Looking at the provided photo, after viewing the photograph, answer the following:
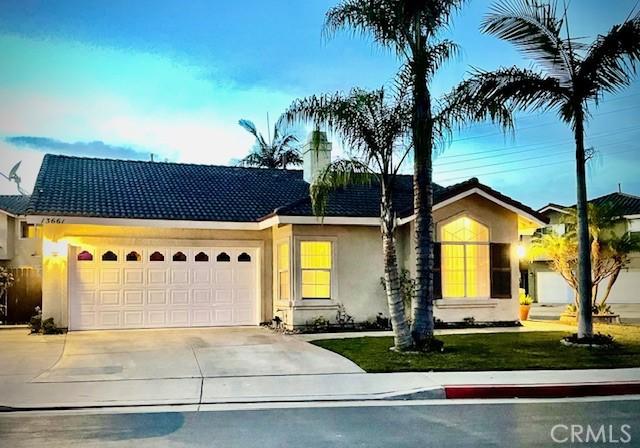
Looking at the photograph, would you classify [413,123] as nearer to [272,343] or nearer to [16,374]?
[272,343]

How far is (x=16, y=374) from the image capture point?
1062 centimetres

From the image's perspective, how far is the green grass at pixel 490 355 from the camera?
10961 mm

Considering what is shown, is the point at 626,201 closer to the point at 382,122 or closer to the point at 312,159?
the point at 312,159

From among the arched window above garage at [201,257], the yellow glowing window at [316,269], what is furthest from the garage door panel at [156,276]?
the yellow glowing window at [316,269]

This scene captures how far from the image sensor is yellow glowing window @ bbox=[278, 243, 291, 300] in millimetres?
16969

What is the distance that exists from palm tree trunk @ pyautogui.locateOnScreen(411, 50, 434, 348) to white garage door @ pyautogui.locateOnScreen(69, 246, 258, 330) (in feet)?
22.1

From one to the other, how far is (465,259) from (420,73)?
7.13m

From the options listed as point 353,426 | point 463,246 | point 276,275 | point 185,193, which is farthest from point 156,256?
point 353,426

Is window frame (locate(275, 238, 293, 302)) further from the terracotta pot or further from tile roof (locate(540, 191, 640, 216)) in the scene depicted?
tile roof (locate(540, 191, 640, 216))

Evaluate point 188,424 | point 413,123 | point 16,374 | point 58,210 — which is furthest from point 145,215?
point 188,424

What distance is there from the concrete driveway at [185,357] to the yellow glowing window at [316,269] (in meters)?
1.88

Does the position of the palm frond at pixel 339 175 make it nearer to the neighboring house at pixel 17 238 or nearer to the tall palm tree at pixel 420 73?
the tall palm tree at pixel 420 73

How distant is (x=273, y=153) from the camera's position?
39.3 m

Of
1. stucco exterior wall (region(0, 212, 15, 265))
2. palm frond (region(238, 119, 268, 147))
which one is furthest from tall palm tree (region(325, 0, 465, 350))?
stucco exterior wall (region(0, 212, 15, 265))
